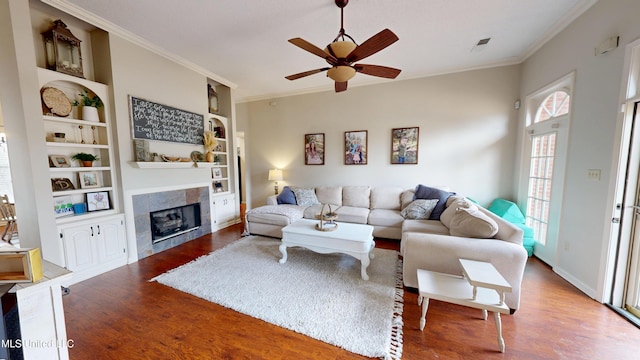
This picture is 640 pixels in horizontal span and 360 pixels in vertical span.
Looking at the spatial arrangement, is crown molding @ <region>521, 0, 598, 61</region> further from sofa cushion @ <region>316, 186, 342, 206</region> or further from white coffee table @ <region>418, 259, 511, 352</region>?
sofa cushion @ <region>316, 186, 342, 206</region>

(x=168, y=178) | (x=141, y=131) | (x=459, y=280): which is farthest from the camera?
(x=168, y=178)

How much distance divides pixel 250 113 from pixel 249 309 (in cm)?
454

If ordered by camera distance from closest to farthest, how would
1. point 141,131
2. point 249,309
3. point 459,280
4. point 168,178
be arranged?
1. point 459,280
2. point 249,309
3. point 141,131
4. point 168,178

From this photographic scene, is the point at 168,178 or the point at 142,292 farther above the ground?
the point at 168,178

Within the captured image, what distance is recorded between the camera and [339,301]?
207 centimetres

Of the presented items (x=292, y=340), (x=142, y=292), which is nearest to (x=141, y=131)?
(x=142, y=292)

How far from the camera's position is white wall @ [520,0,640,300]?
1.99 meters

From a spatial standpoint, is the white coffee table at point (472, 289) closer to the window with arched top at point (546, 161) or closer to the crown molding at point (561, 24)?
the window with arched top at point (546, 161)

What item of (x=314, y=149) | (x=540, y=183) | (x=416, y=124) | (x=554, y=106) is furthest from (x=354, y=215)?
(x=554, y=106)

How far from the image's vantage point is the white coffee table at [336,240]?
2438 mm

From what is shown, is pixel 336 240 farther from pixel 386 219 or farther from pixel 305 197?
pixel 305 197

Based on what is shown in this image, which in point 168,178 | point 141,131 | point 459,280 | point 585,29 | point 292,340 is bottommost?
point 292,340

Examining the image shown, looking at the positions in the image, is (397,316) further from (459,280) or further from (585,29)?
(585,29)

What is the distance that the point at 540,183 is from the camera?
3.10 meters
